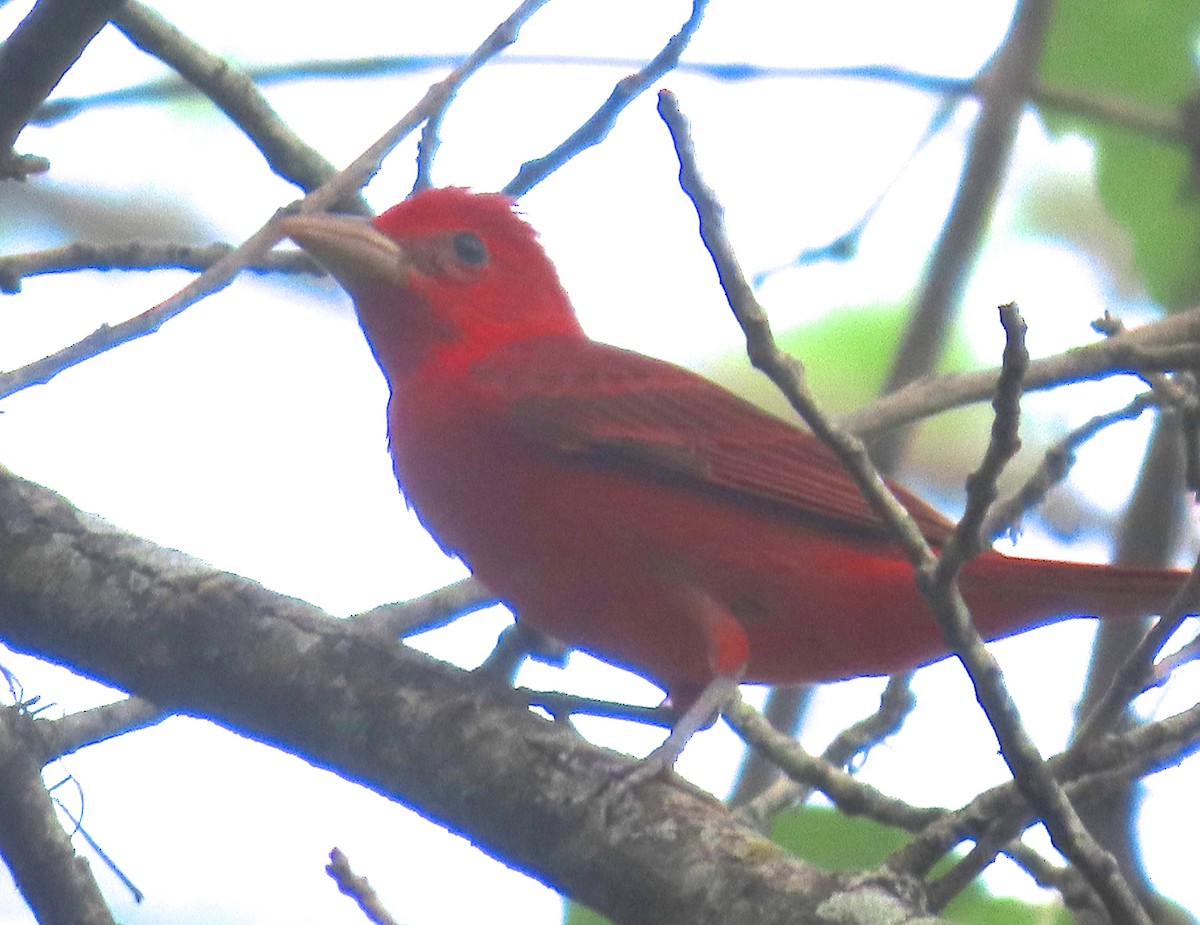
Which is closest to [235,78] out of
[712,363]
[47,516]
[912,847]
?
[47,516]

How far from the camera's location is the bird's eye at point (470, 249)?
492 centimetres

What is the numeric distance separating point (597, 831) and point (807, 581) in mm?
1173

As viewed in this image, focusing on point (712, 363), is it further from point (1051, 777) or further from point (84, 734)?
point (1051, 777)

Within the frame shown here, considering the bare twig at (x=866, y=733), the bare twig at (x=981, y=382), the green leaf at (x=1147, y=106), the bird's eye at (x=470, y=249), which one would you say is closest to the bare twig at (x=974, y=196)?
the green leaf at (x=1147, y=106)

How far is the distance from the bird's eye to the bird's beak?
193 millimetres

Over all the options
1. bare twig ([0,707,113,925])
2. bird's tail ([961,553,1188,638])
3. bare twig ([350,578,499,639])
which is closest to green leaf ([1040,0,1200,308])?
bird's tail ([961,553,1188,638])

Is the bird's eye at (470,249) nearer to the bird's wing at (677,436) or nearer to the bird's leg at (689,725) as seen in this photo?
the bird's wing at (677,436)

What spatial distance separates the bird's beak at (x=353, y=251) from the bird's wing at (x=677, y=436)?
14.9 inches

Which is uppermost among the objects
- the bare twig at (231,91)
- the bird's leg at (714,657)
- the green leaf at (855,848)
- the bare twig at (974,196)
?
the bare twig at (974,196)

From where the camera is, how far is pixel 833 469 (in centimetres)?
436

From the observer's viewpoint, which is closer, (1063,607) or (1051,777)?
(1051,777)

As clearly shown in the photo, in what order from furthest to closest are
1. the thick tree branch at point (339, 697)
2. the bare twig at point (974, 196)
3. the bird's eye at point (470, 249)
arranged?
the bare twig at point (974, 196), the bird's eye at point (470, 249), the thick tree branch at point (339, 697)

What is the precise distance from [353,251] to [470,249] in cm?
49

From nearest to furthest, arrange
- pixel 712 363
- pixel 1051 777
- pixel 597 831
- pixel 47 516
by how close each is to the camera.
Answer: pixel 1051 777, pixel 597 831, pixel 47 516, pixel 712 363
